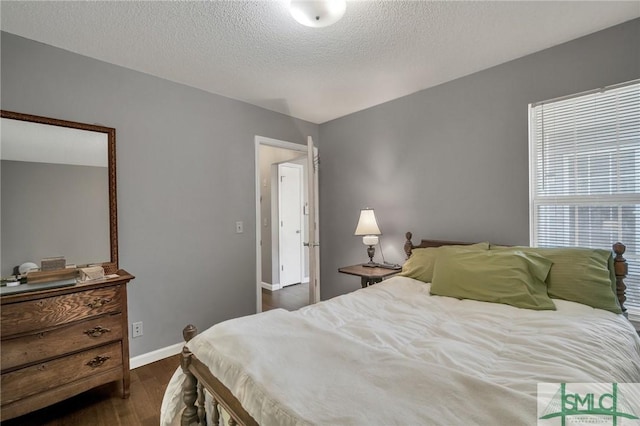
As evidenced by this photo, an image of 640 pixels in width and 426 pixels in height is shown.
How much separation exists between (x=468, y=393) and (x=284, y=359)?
0.60 m

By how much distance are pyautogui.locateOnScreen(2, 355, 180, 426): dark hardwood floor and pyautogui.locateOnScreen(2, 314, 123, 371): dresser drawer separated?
0.42m

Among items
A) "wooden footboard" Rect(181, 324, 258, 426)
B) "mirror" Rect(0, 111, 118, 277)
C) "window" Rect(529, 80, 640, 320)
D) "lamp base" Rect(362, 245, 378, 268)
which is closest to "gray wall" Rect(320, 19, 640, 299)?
"window" Rect(529, 80, 640, 320)

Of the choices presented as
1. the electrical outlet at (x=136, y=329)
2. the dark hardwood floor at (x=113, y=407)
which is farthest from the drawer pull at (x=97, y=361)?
the electrical outlet at (x=136, y=329)

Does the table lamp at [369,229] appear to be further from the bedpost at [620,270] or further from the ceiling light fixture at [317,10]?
the ceiling light fixture at [317,10]

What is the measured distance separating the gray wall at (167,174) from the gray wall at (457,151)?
1186 mm

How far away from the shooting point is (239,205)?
124 inches

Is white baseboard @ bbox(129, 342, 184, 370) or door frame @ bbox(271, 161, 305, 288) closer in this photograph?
white baseboard @ bbox(129, 342, 184, 370)

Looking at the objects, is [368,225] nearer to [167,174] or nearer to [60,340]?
[167,174]

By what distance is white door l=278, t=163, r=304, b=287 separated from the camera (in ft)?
16.3

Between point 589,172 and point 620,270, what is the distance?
2.29ft

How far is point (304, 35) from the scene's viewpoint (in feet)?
6.58

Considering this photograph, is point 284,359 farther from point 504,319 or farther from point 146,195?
point 146,195

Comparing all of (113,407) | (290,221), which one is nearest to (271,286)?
(290,221)

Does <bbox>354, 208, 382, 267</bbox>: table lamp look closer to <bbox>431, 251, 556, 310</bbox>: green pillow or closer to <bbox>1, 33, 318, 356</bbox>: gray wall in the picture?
<bbox>431, 251, 556, 310</bbox>: green pillow
